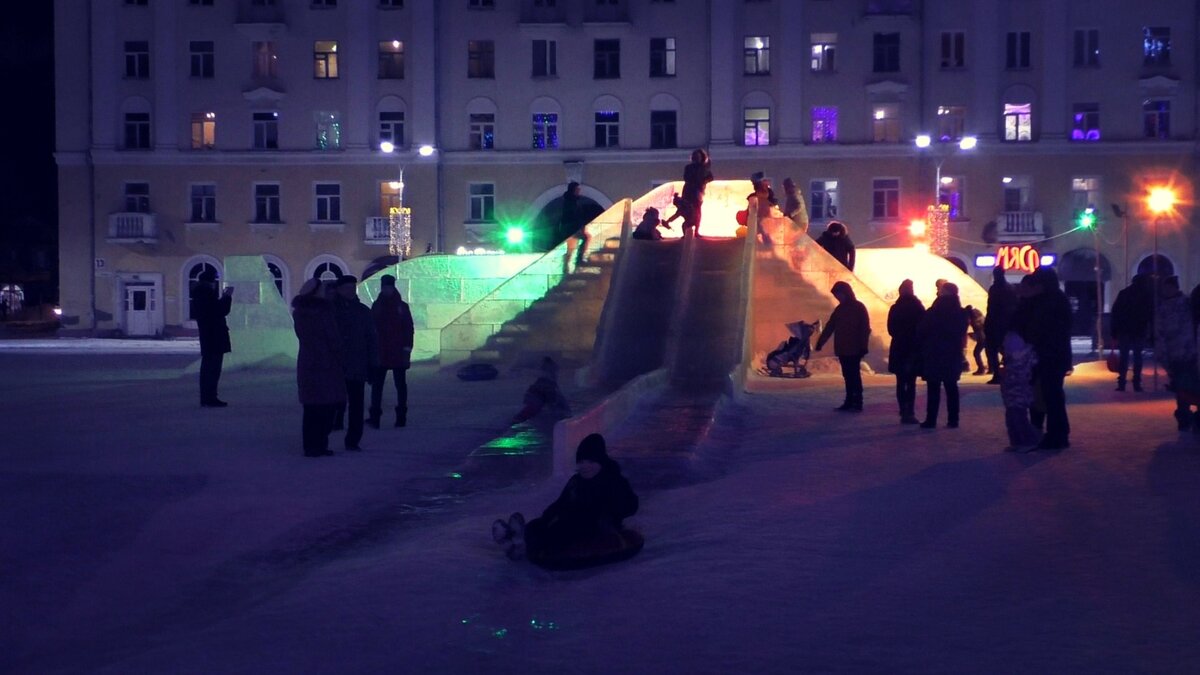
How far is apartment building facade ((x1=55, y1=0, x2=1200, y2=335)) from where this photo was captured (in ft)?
148

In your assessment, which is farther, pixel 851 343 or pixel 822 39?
pixel 822 39

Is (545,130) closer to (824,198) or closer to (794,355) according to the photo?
(824,198)

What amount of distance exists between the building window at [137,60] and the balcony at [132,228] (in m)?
5.17

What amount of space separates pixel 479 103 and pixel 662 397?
31753 mm

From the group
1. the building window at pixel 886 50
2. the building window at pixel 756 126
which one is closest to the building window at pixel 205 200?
the building window at pixel 756 126

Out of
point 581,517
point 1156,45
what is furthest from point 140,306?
point 581,517

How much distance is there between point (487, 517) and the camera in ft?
31.7

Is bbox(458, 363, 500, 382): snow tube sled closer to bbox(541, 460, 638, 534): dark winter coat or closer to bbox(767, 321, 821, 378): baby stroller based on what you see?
bbox(767, 321, 821, 378): baby stroller

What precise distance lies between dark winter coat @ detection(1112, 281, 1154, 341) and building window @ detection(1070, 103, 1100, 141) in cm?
2970

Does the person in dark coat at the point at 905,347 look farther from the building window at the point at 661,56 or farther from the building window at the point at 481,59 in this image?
the building window at the point at 481,59

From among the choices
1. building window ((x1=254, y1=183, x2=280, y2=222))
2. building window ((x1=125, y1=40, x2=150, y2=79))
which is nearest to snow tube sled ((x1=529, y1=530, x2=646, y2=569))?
building window ((x1=254, y1=183, x2=280, y2=222))

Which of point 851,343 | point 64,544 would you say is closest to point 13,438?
point 64,544

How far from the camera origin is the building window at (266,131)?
4756cm

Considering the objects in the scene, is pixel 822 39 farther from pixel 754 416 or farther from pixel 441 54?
pixel 754 416
